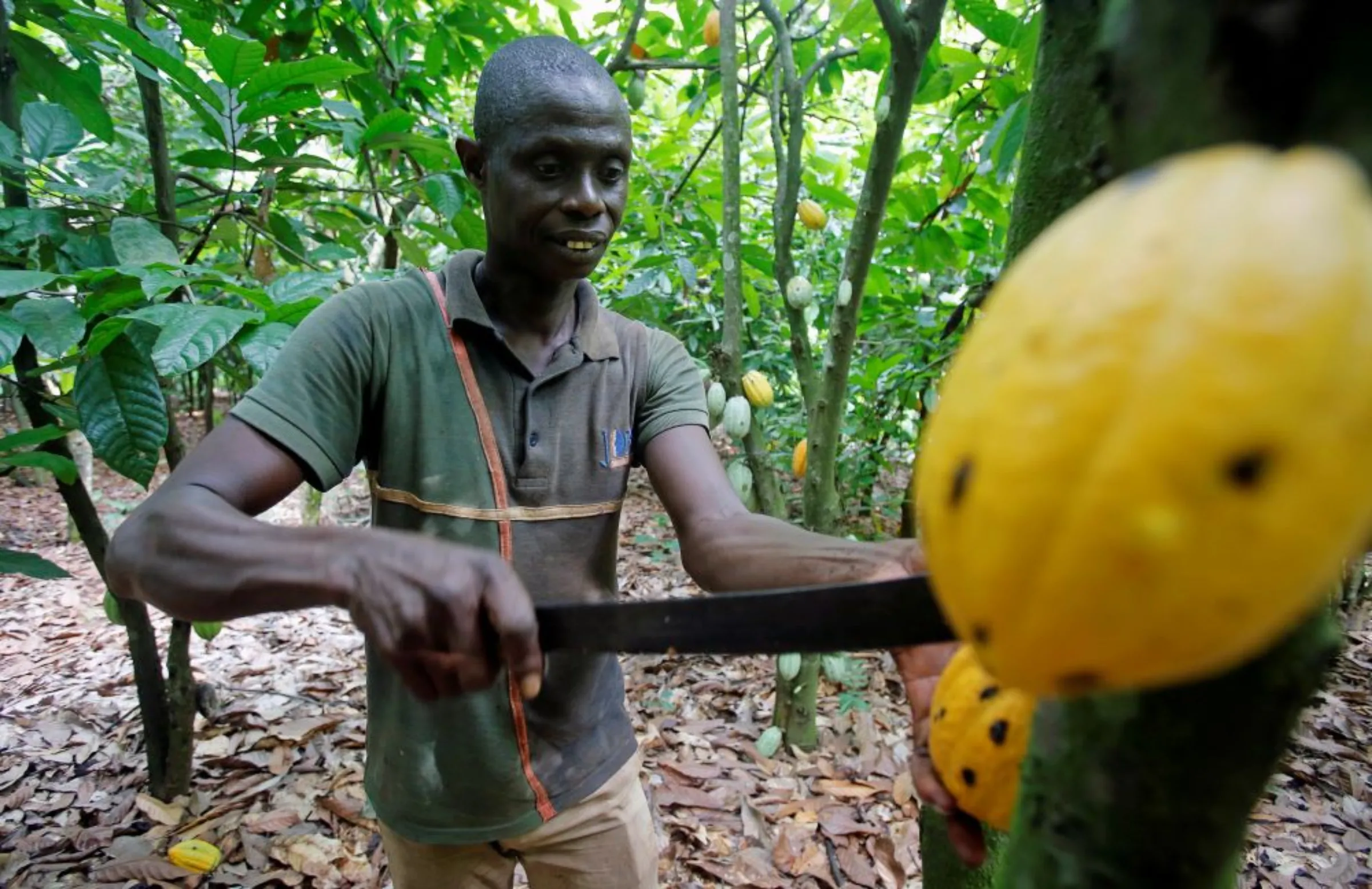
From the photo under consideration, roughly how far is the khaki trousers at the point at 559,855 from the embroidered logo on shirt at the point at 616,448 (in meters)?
0.64

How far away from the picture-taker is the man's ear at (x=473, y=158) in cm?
161

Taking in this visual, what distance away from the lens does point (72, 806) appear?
8.07ft

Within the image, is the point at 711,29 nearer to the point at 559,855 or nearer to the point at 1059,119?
the point at 1059,119

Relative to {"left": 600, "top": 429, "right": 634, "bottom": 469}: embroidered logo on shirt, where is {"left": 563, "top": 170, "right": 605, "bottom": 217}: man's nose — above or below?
above

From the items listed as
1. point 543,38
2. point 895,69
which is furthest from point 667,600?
point 895,69

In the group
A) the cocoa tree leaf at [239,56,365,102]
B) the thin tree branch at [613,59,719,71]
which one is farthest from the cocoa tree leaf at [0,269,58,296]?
the thin tree branch at [613,59,719,71]

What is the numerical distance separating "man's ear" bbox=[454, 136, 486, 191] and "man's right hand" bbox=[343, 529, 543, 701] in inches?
37.5

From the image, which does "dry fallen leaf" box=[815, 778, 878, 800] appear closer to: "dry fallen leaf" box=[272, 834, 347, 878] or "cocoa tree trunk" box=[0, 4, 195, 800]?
"dry fallen leaf" box=[272, 834, 347, 878]

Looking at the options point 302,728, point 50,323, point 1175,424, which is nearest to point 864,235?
point 50,323

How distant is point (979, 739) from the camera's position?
0.68 metres

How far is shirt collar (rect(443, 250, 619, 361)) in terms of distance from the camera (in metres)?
1.50

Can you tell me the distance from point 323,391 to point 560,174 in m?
0.56

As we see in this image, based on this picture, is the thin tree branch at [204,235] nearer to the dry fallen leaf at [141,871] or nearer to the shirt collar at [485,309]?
the shirt collar at [485,309]

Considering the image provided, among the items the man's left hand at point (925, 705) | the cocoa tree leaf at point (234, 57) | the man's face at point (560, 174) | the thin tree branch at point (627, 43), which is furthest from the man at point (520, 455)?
the thin tree branch at point (627, 43)
